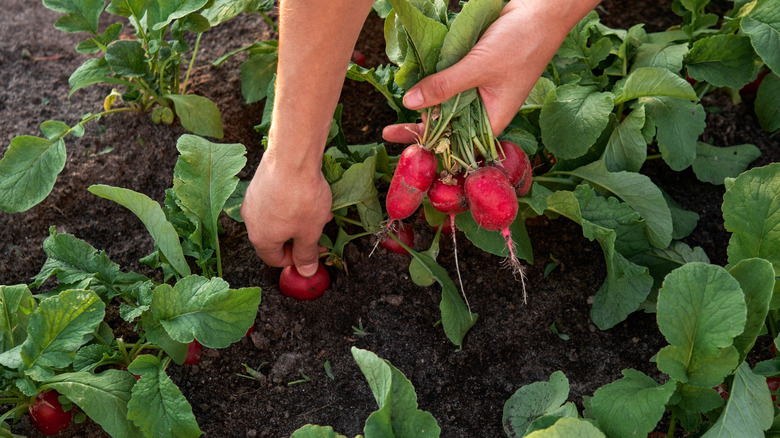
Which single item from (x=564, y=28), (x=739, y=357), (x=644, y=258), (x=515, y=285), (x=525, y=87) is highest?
(x=564, y=28)

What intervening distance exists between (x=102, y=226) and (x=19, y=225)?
0.26 meters

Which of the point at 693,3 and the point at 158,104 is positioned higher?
the point at 693,3

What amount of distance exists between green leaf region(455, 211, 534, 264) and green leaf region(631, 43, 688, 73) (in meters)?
0.68

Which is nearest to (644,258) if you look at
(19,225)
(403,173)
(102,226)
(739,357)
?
(739,357)

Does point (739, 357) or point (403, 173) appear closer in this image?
point (739, 357)

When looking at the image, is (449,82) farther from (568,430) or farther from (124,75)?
(124,75)

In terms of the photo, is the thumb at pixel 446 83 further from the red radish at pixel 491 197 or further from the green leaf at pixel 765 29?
the green leaf at pixel 765 29

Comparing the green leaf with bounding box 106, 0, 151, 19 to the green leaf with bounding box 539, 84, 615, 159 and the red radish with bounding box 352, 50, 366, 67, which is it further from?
the green leaf with bounding box 539, 84, 615, 159

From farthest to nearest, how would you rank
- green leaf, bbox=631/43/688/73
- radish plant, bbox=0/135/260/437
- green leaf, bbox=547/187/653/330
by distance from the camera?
green leaf, bbox=631/43/688/73 < green leaf, bbox=547/187/653/330 < radish plant, bbox=0/135/260/437

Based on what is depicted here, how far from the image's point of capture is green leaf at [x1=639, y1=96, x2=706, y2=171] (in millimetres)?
2043

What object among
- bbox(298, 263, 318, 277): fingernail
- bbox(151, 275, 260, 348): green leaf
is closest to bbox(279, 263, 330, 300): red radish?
bbox(298, 263, 318, 277): fingernail

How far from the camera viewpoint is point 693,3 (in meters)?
2.27

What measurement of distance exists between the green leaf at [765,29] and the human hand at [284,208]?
135 cm

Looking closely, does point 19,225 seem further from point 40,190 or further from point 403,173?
point 403,173
